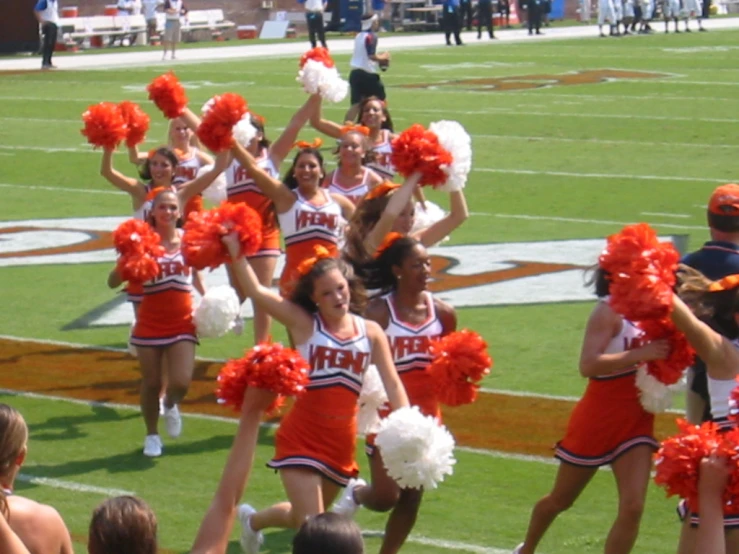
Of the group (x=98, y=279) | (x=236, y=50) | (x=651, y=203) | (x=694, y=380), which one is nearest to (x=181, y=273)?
(x=694, y=380)

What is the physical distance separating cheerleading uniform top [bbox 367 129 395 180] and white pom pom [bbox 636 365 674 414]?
4.73 metres

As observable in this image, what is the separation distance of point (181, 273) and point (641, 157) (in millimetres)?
10754

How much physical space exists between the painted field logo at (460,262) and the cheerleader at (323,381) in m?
5.16

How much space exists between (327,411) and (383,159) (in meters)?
5.16

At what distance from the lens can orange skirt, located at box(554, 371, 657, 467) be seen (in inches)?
223

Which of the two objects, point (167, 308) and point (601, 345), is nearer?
point (601, 345)

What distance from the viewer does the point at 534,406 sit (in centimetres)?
826

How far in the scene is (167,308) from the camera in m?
7.98

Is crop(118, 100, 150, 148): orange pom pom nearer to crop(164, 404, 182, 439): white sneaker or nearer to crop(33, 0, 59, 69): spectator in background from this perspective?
crop(164, 404, 182, 439): white sneaker

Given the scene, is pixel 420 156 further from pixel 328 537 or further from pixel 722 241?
pixel 328 537

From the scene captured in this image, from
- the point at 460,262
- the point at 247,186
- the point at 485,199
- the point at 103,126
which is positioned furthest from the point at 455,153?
the point at 485,199

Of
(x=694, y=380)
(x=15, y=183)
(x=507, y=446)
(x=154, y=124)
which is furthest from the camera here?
(x=154, y=124)

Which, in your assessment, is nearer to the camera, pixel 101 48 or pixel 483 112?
pixel 483 112

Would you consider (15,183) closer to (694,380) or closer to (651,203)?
(651,203)
